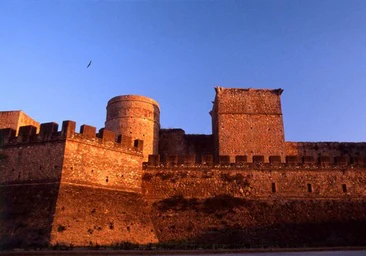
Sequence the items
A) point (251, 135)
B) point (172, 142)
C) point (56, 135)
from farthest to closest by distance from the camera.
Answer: point (172, 142) → point (251, 135) → point (56, 135)

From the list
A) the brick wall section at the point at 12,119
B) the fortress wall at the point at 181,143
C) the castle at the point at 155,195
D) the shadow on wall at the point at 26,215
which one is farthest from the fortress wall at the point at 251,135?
the shadow on wall at the point at 26,215

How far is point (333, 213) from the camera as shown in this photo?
893 inches

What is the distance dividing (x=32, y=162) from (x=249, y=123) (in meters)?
17.1

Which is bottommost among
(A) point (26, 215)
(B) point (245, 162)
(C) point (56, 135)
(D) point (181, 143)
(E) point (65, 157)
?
(A) point (26, 215)

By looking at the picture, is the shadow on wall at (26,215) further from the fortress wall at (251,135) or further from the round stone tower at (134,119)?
the fortress wall at (251,135)

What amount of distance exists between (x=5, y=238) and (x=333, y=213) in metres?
17.9

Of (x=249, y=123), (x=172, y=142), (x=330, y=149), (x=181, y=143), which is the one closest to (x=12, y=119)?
(x=172, y=142)

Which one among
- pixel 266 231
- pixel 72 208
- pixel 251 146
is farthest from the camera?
pixel 251 146

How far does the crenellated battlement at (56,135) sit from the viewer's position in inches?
777

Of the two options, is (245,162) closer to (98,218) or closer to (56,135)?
(98,218)

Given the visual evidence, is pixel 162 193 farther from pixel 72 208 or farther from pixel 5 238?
pixel 5 238

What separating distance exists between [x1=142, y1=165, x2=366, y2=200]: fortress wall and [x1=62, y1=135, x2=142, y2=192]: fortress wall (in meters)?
1.14

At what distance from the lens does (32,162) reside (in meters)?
19.8

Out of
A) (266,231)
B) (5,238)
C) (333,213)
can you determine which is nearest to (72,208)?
(5,238)
